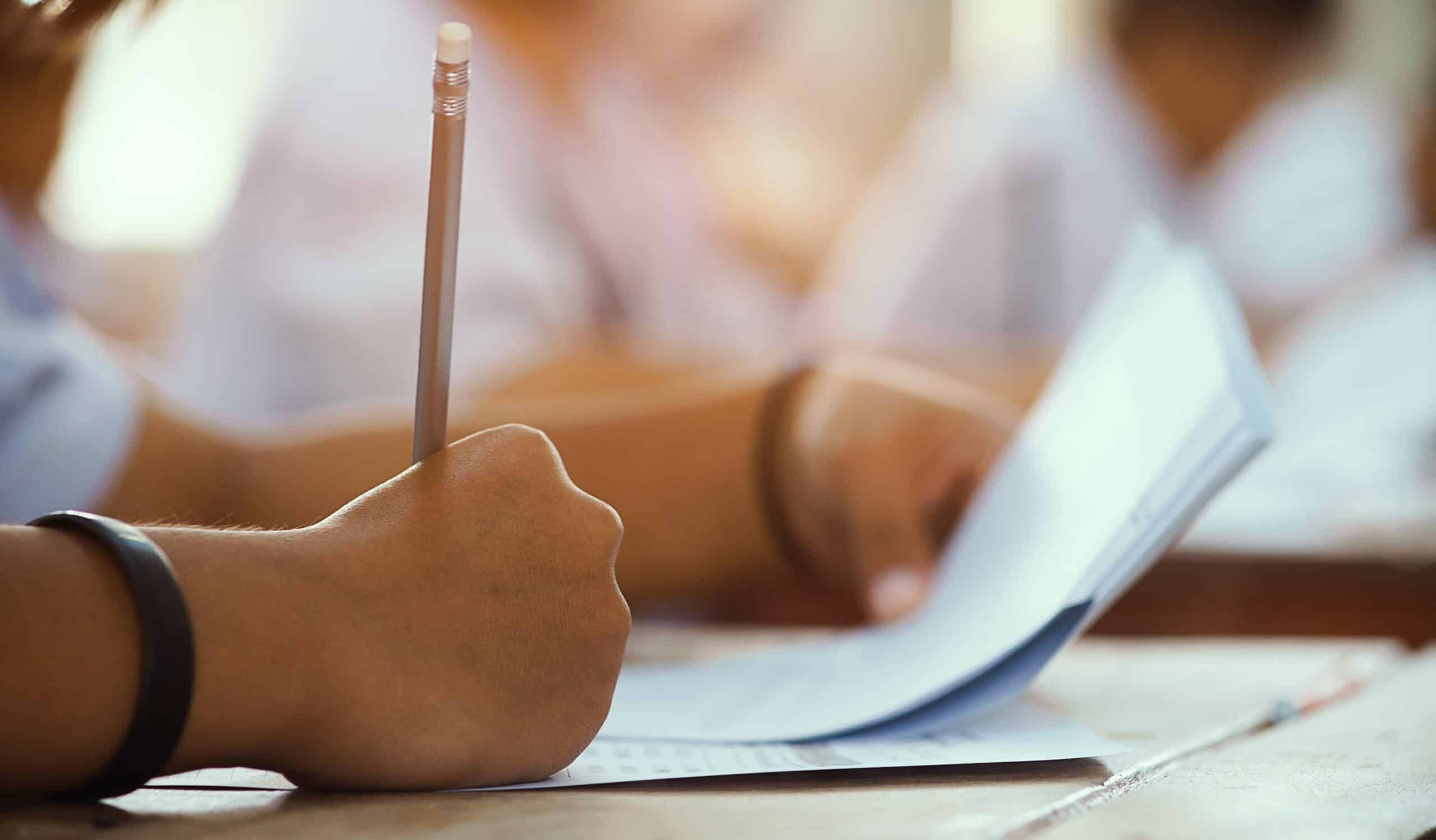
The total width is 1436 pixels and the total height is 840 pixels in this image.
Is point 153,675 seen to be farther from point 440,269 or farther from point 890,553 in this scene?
point 890,553

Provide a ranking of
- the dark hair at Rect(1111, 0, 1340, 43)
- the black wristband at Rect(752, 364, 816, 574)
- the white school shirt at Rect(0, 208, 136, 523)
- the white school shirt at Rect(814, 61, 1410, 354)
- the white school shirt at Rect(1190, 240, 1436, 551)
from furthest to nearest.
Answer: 1. the dark hair at Rect(1111, 0, 1340, 43)
2. the white school shirt at Rect(814, 61, 1410, 354)
3. the white school shirt at Rect(1190, 240, 1436, 551)
4. the black wristband at Rect(752, 364, 816, 574)
5. the white school shirt at Rect(0, 208, 136, 523)

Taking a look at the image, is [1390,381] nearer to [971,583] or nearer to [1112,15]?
[971,583]

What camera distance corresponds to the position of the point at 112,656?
174 mm

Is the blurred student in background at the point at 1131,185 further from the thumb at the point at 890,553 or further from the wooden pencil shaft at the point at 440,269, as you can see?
the wooden pencil shaft at the point at 440,269

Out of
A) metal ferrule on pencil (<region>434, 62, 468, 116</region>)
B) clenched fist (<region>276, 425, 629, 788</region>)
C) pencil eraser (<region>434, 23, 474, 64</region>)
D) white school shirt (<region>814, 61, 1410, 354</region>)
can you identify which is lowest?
clenched fist (<region>276, 425, 629, 788</region>)

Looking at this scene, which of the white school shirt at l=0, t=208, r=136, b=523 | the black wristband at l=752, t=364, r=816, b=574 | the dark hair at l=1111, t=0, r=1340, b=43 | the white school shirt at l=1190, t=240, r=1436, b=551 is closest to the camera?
the white school shirt at l=0, t=208, r=136, b=523

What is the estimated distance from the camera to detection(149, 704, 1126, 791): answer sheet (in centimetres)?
21

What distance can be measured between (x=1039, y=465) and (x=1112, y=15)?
158 centimetres

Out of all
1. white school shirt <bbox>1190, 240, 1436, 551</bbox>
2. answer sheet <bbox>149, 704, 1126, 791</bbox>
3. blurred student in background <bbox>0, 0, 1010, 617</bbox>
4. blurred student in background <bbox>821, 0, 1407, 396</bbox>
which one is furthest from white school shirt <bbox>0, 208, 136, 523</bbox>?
→ blurred student in background <bbox>821, 0, 1407, 396</bbox>

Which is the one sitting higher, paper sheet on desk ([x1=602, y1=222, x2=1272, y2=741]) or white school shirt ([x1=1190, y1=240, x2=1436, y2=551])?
white school shirt ([x1=1190, y1=240, x2=1436, y2=551])

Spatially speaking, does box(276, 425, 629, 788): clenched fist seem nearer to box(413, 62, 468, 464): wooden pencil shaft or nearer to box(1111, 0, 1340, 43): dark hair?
Answer: box(413, 62, 468, 464): wooden pencil shaft

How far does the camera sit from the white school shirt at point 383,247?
742 mm

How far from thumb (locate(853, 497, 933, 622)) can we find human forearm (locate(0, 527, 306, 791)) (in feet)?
0.86

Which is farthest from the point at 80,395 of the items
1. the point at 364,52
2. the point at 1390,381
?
the point at 1390,381
